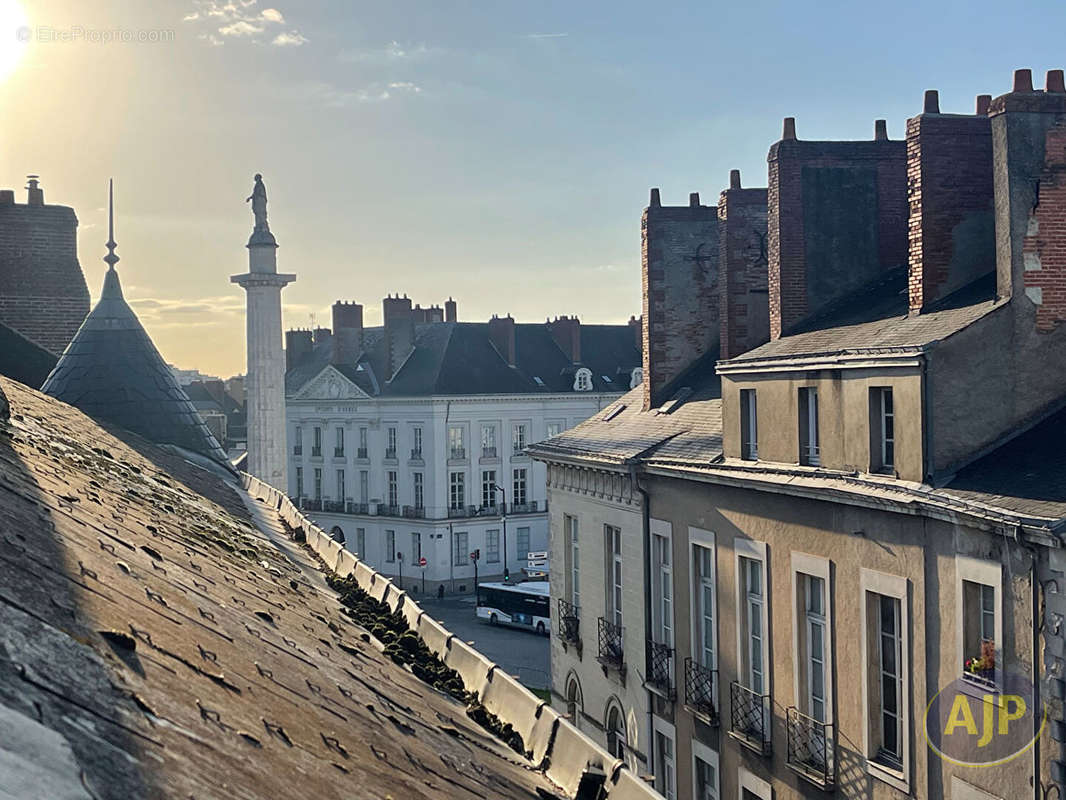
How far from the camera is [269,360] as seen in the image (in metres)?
39.9

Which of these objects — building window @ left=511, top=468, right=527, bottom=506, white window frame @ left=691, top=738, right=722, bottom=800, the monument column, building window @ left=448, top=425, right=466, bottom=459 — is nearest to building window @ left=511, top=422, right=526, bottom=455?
building window @ left=511, top=468, right=527, bottom=506

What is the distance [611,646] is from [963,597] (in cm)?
1170

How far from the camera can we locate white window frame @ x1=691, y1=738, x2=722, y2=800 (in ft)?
63.7

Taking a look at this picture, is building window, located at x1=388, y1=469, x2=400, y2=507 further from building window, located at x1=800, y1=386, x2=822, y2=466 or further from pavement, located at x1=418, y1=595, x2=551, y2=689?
building window, located at x1=800, y1=386, x2=822, y2=466

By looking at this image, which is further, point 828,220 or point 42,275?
point 42,275

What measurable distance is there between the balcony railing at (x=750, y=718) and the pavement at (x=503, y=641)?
1876 centimetres

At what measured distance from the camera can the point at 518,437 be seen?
68750 mm

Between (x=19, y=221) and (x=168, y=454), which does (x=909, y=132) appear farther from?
(x=19, y=221)

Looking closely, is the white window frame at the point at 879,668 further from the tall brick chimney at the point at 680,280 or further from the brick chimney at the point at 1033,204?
the tall brick chimney at the point at 680,280

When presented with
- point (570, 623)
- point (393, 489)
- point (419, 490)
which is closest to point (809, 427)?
point (570, 623)

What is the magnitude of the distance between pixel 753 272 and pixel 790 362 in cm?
788

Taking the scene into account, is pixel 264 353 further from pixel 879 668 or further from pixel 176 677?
pixel 176 677

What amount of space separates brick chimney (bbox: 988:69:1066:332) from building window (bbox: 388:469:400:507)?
54.5 metres

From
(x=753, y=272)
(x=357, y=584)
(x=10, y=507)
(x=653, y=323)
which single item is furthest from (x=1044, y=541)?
(x=653, y=323)
